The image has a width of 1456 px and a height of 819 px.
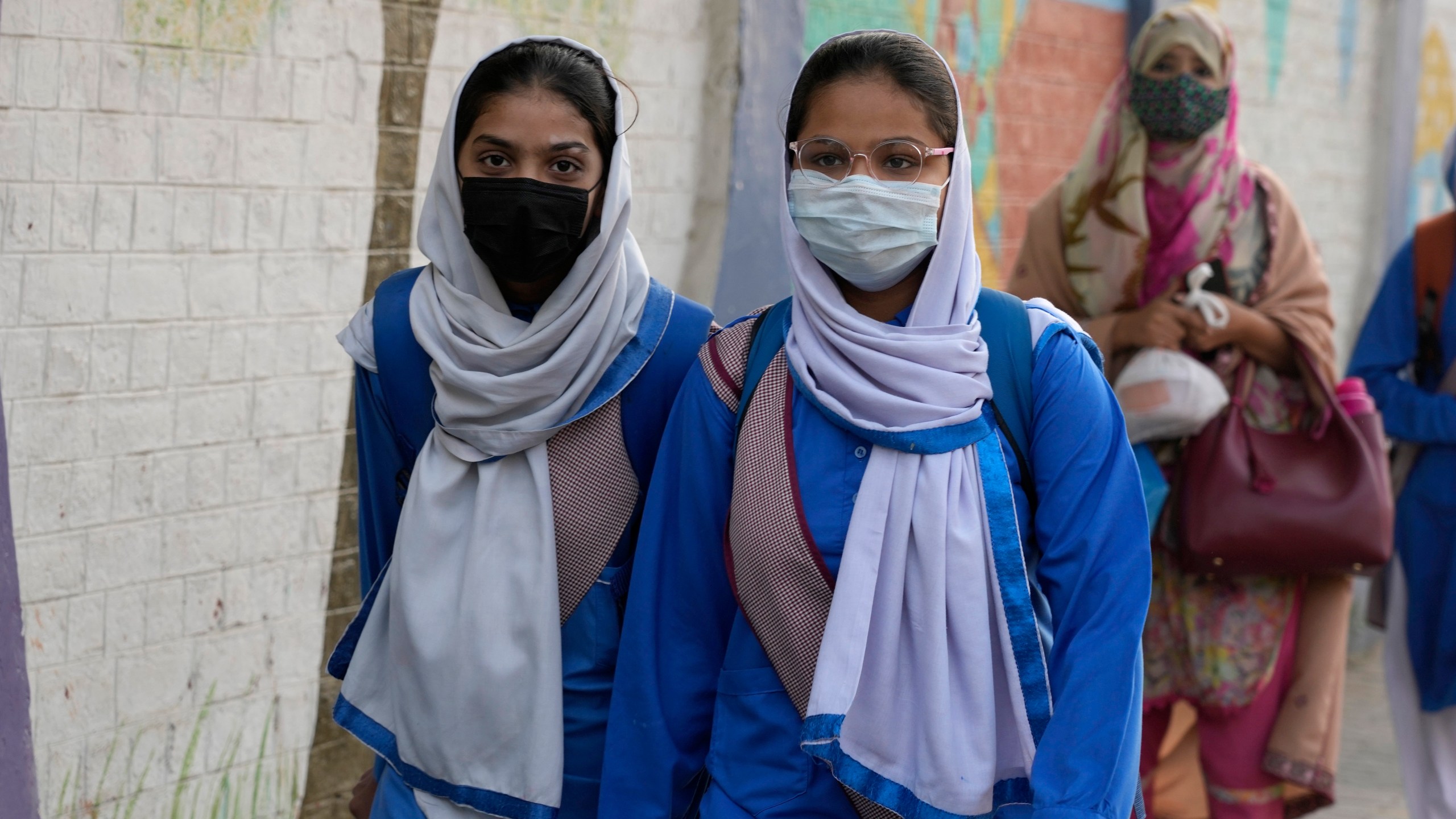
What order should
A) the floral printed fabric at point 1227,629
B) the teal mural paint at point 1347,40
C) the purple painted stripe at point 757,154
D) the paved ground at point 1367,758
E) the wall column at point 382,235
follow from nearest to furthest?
1. the wall column at point 382,235
2. the floral printed fabric at point 1227,629
3. the purple painted stripe at point 757,154
4. the paved ground at point 1367,758
5. the teal mural paint at point 1347,40

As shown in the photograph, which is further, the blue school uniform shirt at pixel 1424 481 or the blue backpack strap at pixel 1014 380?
the blue school uniform shirt at pixel 1424 481

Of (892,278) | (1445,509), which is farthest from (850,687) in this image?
(1445,509)

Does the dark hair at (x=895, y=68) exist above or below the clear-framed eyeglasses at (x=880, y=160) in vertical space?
above

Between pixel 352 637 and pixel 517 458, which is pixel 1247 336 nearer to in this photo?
pixel 517 458

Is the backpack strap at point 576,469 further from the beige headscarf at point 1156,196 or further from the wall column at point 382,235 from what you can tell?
the beige headscarf at point 1156,196

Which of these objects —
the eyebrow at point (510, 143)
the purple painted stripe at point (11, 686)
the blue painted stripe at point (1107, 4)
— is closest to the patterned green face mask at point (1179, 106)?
the eyebrow at point (510, 143)

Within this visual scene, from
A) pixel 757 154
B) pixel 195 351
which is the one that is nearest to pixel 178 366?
pixel 195 351

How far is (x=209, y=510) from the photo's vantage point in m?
3.45

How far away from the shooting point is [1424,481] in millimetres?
4398

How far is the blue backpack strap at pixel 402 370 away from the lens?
2.48 metres

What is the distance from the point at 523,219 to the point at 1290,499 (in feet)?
7.42

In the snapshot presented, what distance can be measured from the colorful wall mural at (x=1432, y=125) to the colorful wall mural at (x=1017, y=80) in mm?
2777

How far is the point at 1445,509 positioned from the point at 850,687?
290 cm

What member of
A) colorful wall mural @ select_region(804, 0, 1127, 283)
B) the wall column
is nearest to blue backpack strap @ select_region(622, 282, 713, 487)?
the wall column
